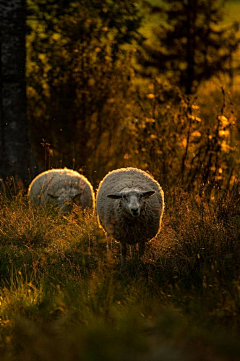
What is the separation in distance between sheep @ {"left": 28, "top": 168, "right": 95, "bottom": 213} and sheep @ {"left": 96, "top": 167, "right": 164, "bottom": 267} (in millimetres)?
1884

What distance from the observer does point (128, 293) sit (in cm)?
472

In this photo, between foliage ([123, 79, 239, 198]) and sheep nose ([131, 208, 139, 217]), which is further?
foliage ([123, 79, 239, 198])

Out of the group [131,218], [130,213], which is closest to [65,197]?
[131,218]

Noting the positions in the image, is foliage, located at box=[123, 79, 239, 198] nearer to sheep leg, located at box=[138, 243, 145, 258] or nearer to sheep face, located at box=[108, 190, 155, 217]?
sheep leg, located at box=[138, 243, 145, 258]

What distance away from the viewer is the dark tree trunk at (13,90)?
377 inches

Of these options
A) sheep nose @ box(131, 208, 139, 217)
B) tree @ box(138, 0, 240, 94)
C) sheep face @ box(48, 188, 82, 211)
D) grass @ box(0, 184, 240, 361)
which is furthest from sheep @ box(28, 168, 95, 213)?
tree @ box(138, 0, 240, 94)

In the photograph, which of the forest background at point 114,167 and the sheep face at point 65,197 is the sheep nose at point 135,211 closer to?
the forest background at point 114,167

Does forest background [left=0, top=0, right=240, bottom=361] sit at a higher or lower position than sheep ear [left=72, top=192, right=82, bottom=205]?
higher

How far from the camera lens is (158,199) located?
627 centimetres

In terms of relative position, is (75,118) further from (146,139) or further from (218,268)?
(218,268)

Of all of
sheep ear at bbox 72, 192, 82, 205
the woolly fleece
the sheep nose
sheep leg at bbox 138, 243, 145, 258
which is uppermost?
the sheep nose

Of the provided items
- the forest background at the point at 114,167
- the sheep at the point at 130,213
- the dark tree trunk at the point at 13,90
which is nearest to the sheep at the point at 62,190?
the forest background at the point at 114,167

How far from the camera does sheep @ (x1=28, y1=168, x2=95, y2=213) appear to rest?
8130 mm

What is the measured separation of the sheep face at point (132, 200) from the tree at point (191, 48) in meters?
9.80
